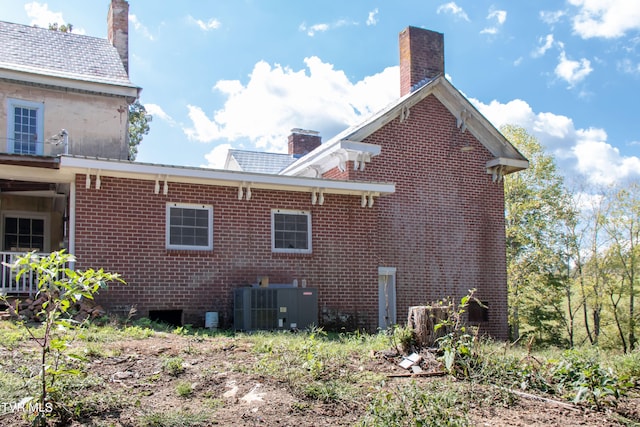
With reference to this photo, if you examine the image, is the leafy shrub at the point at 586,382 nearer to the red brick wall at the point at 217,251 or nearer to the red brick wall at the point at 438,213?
the red brick wall at the point at 217,251

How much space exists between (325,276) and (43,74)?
31.8 feet

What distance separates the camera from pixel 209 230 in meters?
13.4

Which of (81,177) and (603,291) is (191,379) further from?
(603,291)

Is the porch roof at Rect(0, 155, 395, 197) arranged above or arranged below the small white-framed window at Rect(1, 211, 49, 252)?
above

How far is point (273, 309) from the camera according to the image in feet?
40.7

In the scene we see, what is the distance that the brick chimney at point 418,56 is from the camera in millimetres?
17922

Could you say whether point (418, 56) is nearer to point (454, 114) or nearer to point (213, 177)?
point (454, 114)

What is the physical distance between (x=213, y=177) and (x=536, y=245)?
19.8 metres

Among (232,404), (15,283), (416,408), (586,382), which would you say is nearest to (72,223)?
(15,283)

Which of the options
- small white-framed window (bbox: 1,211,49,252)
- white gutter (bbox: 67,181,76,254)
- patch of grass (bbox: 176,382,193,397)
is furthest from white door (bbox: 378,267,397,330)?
small white-framed window (bbox: 1,211,49,252)

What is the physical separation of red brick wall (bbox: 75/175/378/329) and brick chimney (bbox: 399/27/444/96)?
4996mm

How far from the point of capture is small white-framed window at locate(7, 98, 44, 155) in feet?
53.9

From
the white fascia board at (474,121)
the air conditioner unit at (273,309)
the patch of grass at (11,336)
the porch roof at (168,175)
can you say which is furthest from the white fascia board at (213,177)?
the white fascia board at (474,121)

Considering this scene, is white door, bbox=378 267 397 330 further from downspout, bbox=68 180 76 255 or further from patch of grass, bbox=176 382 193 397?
patch of grass, bbox=176 382 193 397
